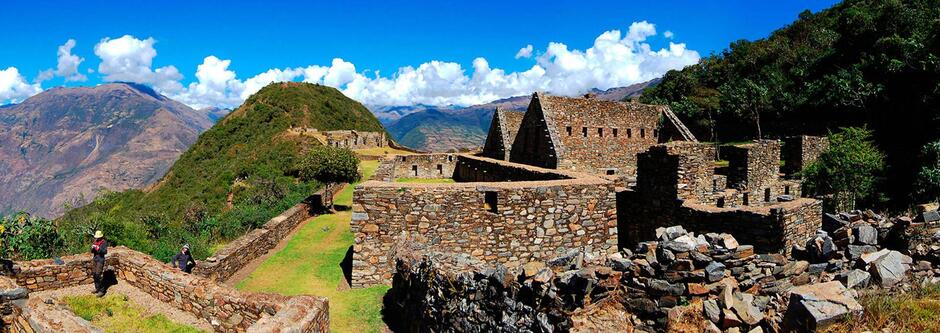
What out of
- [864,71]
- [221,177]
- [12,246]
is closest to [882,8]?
[864,71]

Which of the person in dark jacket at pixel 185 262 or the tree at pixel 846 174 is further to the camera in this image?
the tree at pixel 846 174

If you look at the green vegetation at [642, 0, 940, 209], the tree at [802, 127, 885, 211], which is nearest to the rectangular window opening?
the tree at [802, 127, 885, 211]

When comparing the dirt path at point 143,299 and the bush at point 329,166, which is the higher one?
the bush at point 329,166

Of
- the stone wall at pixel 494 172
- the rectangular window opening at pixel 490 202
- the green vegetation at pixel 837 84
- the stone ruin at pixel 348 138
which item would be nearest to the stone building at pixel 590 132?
the stone wall at pixel 494 172

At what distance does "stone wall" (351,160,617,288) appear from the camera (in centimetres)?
909

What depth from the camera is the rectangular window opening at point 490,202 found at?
9148 millimetres

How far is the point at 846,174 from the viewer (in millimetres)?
15750

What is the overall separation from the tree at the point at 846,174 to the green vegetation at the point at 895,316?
1442cm

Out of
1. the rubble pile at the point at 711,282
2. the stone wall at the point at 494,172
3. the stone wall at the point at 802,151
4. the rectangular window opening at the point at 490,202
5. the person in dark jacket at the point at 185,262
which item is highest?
the stone wall at the point at 802,151

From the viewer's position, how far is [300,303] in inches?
273

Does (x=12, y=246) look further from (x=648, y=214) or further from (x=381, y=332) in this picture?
(x=648, y=214)

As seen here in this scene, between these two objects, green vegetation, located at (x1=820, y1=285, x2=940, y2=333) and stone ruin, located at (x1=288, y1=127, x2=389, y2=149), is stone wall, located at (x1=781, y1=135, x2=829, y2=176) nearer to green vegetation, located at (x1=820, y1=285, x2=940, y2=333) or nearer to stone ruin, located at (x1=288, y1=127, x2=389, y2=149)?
green vegetation, located at (x1=820, y1=285, x2=940, y2=333)

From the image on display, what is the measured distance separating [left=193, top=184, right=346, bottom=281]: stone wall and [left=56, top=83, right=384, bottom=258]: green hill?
6.33ft

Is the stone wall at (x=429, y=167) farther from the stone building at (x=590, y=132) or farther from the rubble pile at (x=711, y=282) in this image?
the rubble pile at (x=711, y=282)
